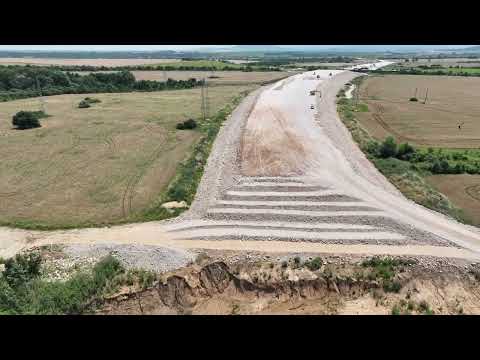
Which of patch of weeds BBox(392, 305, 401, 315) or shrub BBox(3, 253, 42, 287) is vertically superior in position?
shrub BBox(3, 253, 42, 287)

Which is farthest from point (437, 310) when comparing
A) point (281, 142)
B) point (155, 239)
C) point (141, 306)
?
point (281, 142)

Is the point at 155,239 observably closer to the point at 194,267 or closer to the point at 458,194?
the point at 194,267

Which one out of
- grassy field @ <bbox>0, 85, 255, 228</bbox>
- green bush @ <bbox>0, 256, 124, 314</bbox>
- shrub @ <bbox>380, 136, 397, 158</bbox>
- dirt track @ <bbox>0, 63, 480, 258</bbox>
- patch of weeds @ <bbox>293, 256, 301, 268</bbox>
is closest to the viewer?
green bush @ <bbox>0, 256, 124, 314</bbox>

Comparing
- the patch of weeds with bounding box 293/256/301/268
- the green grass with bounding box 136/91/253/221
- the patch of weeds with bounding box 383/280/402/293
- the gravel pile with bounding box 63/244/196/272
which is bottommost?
the patch of weeds with bounding box 383/280/402/293

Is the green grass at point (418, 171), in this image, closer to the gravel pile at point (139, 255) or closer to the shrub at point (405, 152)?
the shrub at point (405, 152)

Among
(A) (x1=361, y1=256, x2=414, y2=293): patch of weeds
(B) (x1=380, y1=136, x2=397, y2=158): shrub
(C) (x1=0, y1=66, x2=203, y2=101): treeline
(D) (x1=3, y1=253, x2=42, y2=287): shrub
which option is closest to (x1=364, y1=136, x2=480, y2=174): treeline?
(B) (x1=380, y1=136, x2=397, y2=158): shrub

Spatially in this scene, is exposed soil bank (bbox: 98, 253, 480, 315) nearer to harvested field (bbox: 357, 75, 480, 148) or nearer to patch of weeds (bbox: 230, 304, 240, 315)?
patch of weeds (bbox: 230, 304, 240, 315)
